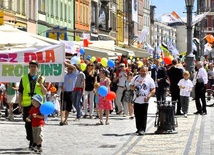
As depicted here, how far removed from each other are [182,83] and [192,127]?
12.5 ft

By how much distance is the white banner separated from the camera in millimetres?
16453

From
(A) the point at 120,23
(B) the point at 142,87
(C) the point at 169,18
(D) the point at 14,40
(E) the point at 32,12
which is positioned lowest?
(B) the point at 142,87

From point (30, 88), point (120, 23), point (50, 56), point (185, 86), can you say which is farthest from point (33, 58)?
point (120, 23)

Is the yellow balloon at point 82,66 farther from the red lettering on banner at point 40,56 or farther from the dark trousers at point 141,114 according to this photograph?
the red lettering on banner at point 40,56

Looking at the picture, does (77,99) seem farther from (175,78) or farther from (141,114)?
(141,114)

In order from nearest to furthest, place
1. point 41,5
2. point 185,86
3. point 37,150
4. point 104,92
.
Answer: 1. point 37,150
2. point 104,92
3. point 185,86
4. point 41,5

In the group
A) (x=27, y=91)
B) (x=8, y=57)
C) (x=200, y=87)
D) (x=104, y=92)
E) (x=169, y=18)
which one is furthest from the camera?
(x=169, y=18)

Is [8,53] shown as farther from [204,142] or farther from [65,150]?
[204,142]

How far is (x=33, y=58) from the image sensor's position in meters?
16.6

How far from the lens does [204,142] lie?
15.4 metres

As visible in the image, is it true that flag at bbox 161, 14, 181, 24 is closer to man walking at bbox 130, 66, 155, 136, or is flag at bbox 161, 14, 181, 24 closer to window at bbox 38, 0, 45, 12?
man walking at bbox 130, 66, 155, 136

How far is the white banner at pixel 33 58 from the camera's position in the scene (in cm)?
1645

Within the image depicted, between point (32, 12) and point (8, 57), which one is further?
point (32, 12)

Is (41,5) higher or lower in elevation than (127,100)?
higher
